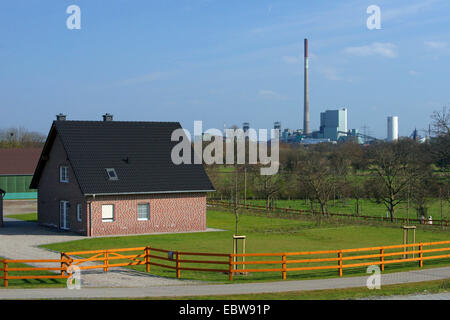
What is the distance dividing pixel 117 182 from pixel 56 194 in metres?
5.55

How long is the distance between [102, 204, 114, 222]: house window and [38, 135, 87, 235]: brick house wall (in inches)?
43.9

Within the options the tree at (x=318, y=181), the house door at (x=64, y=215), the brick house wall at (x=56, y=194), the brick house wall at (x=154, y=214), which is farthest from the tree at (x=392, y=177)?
the house door at (x=64, y=215)

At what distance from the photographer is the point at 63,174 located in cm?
3856

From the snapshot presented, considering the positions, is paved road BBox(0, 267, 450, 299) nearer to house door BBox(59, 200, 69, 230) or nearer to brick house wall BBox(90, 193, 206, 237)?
brick house wall BBox(90, 193, 206, 237)

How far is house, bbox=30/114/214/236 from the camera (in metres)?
35.7

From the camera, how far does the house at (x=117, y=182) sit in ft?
117

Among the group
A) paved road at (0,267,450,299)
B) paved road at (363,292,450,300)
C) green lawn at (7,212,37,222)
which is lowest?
green lawn at (7,212,37,222)

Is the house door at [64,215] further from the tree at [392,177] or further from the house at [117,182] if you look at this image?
the tree at [392,177]

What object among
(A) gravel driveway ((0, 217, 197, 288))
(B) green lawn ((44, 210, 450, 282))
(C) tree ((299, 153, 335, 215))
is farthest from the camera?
(C) tree ((299, 153, 335, 215))

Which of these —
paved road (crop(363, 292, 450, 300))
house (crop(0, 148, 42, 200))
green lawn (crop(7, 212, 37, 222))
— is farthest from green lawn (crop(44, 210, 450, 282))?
house (crop(0, 148, 42, 200))

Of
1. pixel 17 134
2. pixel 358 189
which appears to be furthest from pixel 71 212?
pixel 17 134

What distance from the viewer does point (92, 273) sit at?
74.9 ft

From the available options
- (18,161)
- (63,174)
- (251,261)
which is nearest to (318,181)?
(63,174)
